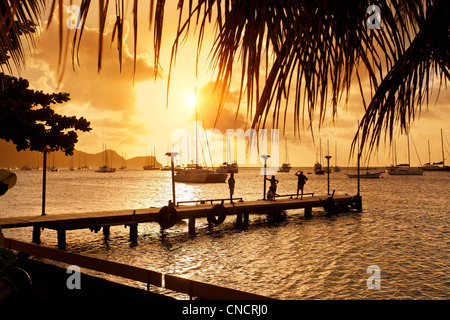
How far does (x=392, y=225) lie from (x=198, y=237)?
1710 centimetres

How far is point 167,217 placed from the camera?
66.7 ft

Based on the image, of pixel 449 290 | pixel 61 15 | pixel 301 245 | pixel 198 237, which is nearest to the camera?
pixel 61 15

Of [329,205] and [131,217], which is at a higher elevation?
[131,217]

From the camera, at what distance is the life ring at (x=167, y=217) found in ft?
66.2

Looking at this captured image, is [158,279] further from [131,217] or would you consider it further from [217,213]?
[217,213]

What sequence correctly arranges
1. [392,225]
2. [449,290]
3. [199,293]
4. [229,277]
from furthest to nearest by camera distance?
[392,225], [229,277], [449,290], [199,293]

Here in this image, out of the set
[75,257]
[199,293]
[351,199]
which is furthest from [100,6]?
[351,199]

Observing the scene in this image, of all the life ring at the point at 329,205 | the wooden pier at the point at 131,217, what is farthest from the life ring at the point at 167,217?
the life ring at the point at 329,205

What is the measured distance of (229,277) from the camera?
15.1m

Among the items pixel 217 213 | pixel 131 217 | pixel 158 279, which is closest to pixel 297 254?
pixel 217 213

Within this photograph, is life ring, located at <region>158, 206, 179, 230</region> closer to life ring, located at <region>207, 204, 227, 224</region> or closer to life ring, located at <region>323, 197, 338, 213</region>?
life ring, located at <region>207, 204, 227, 224</region>

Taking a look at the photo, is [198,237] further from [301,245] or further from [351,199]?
[351,199]

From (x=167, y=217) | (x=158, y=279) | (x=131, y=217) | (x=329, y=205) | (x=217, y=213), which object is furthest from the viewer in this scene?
(x=329, y=205)

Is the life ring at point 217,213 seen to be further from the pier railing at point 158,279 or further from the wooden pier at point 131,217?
the pier railing at point 158,279
